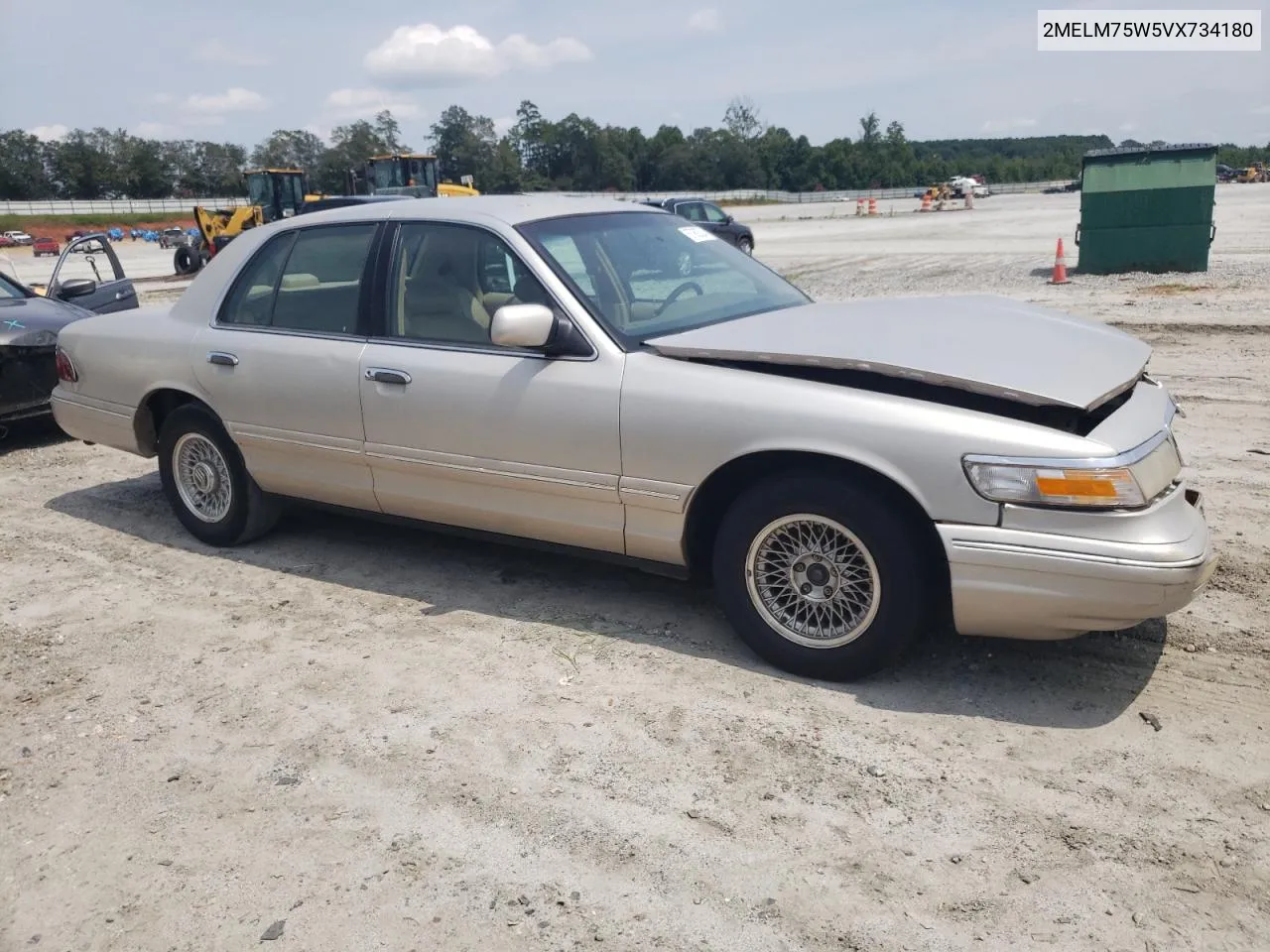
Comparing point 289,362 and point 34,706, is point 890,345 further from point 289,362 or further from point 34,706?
point 34,706

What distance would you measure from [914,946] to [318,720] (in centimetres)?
216

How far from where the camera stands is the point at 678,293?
14.9 feet

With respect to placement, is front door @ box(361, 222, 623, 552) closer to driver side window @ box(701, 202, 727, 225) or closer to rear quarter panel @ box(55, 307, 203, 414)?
Result: rear quarter panel @ box(55, 307, 203, 414)

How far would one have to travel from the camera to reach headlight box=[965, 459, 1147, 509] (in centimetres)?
320

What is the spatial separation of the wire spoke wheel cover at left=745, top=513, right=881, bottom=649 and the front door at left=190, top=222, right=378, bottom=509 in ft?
6.52

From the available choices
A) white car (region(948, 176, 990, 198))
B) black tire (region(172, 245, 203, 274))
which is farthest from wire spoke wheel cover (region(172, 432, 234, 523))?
white car (region(948, 176, 990, 198))

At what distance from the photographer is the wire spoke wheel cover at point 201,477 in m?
5.44

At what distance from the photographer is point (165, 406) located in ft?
18.6

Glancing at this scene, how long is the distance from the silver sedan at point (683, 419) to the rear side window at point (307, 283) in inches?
0.6

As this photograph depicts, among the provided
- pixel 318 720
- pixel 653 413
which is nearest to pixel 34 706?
pixel 318 720

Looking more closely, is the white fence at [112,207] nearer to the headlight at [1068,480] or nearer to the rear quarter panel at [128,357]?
the rear quarter panel at [128,357]

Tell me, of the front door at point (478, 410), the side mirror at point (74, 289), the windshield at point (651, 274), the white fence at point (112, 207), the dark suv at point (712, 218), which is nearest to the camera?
the front door at point (478, 410)

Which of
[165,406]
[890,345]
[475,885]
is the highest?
[890,345]

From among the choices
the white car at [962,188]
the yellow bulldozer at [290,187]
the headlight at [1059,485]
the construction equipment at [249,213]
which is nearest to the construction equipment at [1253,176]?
the white car at [962,188]
